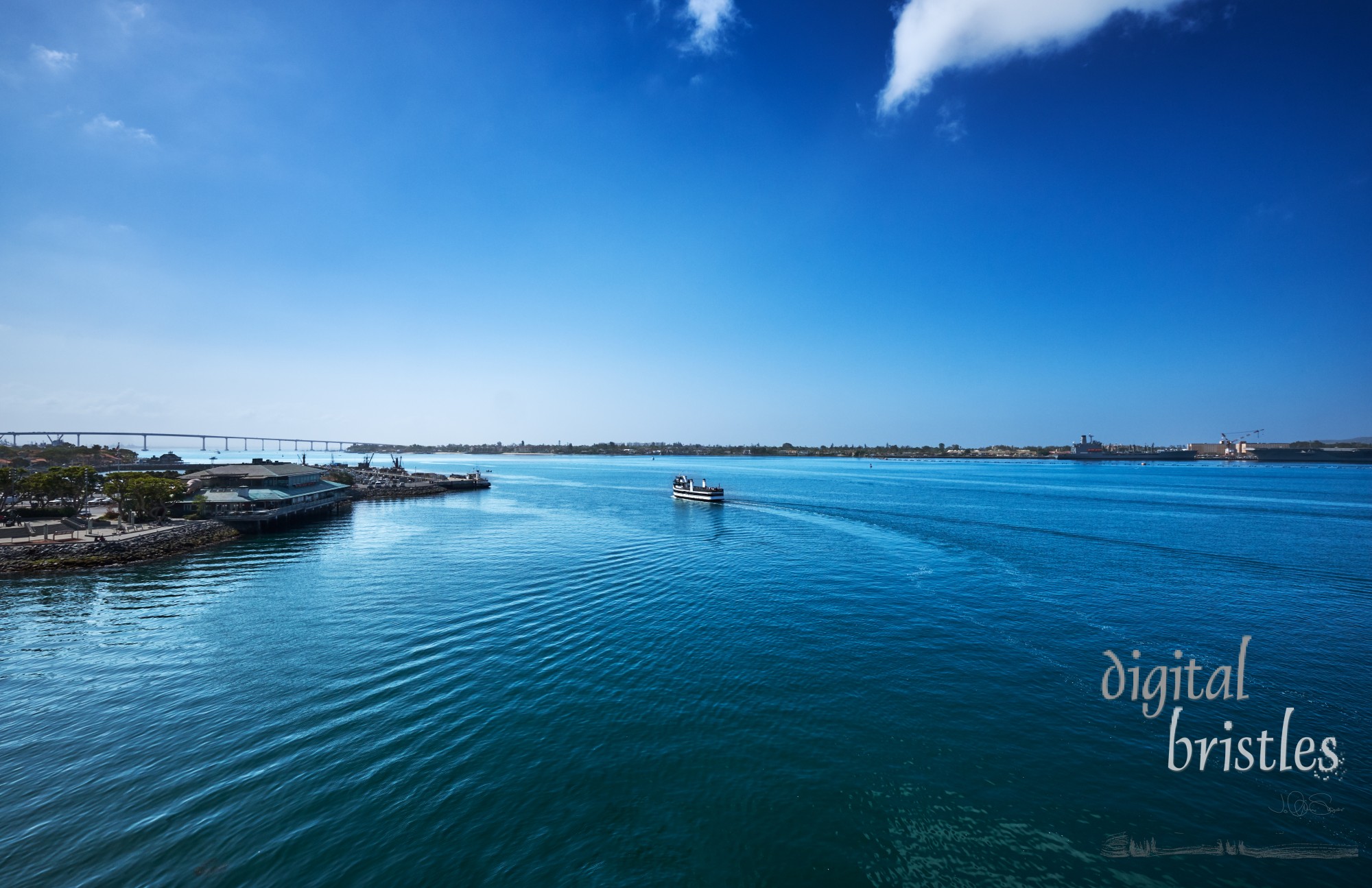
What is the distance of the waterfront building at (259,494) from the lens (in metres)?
52.8

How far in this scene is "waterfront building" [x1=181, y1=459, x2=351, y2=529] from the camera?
52781mm

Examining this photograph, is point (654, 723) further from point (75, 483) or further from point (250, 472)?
point (250, 472)

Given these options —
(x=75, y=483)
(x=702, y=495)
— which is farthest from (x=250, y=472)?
(x=702, y=495)

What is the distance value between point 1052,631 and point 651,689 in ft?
67.6

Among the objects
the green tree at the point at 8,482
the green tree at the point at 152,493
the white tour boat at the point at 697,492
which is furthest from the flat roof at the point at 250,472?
the white tour boat at the point at 697,492

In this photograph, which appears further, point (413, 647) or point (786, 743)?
point (413, 647)

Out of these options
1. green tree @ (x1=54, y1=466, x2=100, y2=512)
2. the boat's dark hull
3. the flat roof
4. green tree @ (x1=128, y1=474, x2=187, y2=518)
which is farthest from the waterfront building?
the boat's dark hull

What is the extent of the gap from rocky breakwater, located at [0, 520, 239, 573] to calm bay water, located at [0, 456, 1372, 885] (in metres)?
2.88

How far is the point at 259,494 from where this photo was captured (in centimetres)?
5553

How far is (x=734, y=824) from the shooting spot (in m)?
11.7

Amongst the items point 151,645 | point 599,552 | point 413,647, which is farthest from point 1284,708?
point 151,645

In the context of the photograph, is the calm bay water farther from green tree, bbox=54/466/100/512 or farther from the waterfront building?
green tree, bbox=54/466/100/512

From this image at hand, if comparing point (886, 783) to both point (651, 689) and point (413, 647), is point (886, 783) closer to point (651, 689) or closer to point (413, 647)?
point (651, 689)
